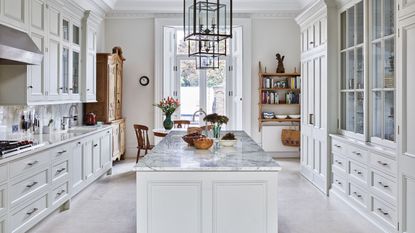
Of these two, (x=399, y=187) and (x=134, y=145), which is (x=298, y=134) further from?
(x=399, y=187)

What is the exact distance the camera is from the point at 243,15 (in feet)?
26.8

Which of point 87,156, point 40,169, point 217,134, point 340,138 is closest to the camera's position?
point 40,169

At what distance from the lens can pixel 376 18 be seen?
398 centimetres

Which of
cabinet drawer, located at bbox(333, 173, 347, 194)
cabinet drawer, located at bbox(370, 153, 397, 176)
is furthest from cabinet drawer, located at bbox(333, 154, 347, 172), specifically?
cabinet drawer, located at bbox(370, 153, 397, 176)

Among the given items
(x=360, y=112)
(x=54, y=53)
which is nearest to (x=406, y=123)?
(x=360, y=112)

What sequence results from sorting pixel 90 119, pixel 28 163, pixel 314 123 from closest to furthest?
pixel 28 163, pixel 314 123, pixel 90 119

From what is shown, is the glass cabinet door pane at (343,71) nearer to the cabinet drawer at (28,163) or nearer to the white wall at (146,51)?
the white wall at (146,51)

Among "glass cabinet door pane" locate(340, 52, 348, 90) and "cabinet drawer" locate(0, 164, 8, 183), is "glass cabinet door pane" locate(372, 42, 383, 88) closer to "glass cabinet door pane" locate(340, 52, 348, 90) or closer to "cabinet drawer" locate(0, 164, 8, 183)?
"glass cabinet door pane" locate(340, 52, 348, 90)

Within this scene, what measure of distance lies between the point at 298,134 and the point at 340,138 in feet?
11.0

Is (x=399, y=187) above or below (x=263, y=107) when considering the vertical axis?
below

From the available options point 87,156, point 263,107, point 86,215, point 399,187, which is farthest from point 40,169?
point 263,107

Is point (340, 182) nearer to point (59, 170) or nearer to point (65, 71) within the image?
point (59, 170)

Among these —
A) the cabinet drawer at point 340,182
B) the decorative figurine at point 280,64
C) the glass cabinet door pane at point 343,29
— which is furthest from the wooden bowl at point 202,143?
the decorative figurine at point 280,64

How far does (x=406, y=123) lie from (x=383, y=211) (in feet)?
3.44
